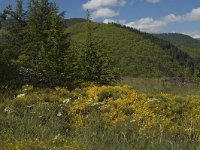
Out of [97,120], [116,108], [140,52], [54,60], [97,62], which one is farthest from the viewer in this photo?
[140,52]

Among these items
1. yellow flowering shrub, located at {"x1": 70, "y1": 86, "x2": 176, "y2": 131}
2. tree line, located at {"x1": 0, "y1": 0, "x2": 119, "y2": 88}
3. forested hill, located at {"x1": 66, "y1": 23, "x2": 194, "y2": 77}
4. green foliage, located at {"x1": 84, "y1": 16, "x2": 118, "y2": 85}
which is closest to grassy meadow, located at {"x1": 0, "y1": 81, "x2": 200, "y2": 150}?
yellow flowering shrub, located at {"x1": 70, "y1": 86, "x2": 176, "y2": 131}

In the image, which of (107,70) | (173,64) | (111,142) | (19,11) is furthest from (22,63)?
(173,64)

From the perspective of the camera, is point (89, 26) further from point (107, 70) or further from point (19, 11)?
point (19, 11)

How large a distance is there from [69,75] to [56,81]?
22.1 inches

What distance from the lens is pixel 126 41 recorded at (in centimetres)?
16000

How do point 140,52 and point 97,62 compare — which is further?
point 140,52

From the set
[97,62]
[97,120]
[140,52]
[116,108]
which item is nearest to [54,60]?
[97,62]

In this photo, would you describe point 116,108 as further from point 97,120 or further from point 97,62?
point 97,62

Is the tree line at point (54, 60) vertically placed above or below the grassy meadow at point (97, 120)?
above

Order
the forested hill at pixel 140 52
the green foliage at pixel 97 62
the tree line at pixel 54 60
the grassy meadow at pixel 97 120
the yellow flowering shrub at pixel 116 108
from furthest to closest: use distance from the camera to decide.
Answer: the forested hill at pixel 140 52, the green foliage at pixel 97 62, the tree line at pixel 54 60, the yellow flowering shrub at pixel 116 108, the grassy meadow at pixel 97 120

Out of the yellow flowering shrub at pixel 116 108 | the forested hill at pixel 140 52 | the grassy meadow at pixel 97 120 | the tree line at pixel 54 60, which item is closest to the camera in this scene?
the grassy meadow at pixel 97 120

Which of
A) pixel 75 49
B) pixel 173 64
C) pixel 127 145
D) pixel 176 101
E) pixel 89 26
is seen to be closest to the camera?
pixel 127 145

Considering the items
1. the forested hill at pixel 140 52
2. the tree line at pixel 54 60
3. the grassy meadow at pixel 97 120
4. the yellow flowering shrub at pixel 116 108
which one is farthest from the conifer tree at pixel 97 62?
Answer: the forested hill at pixel 140 52

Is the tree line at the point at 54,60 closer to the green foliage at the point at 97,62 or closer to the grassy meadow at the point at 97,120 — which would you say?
the green foliage at the point at 97,62
